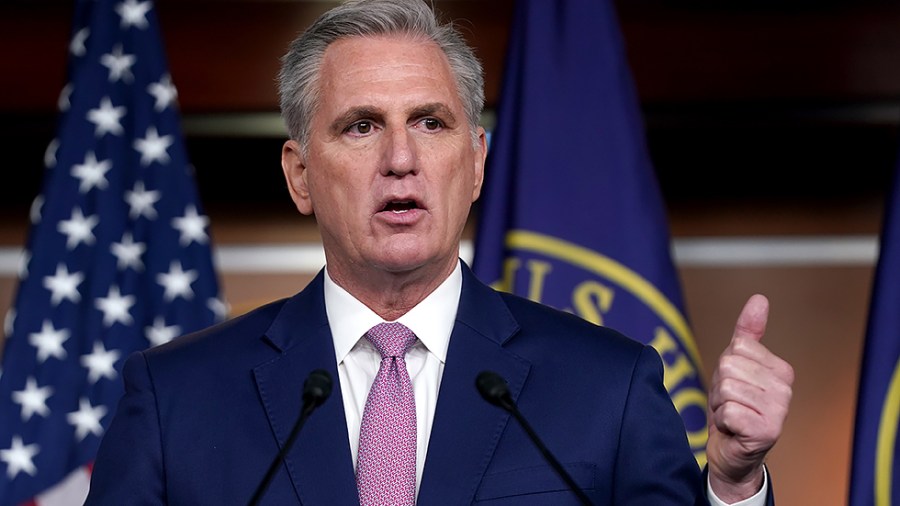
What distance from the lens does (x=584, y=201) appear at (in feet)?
10.0

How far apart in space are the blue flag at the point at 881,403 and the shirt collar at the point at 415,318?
146cm

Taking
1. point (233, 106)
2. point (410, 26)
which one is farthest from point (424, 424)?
point (233, 106)

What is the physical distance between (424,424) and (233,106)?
2091 millimetres

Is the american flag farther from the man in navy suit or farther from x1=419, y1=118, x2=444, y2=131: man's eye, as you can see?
x1=419, y1=118, x2=444, y2=131: man's eye

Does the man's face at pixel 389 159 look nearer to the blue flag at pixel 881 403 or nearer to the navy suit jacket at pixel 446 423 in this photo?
the navy suit jacket at pixel 446 423

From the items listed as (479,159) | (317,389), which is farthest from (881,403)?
(317,389)

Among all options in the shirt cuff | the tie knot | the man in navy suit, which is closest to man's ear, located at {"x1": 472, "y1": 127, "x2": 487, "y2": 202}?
the man in navy suit

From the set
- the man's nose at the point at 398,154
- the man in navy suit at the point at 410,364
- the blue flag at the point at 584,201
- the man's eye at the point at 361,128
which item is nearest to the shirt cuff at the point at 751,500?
the man in navy suit at the point at 410,364

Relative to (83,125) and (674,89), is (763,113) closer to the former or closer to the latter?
(674,89)

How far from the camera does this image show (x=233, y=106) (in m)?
3.61

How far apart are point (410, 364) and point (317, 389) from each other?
0.98 ft

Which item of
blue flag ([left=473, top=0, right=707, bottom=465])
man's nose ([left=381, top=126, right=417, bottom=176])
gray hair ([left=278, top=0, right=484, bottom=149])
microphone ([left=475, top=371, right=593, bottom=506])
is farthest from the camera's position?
blue flag ([left=473, top=0, right=707, bottom=465])

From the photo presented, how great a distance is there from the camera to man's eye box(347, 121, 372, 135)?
1822 millimetres

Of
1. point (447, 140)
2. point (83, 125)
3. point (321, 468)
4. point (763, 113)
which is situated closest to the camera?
point (321, 468)
